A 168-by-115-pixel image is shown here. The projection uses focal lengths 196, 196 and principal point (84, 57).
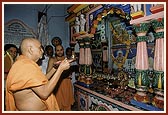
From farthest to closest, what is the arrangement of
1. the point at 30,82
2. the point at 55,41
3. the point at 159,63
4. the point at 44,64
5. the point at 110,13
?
1. the point at 55,41
2. the point at 44,64
3. the point at 110,13
4. the point at 159,63
5. the point at 30,82

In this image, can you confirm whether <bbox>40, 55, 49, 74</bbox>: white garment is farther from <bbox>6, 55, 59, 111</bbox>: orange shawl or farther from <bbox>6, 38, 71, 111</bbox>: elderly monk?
<bbox>6, 55, 59, 111</bbox>: orange shawl

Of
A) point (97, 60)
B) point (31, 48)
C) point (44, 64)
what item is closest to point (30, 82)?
point (31, 48)

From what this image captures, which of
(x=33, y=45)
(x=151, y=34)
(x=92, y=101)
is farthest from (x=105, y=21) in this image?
(x=33, y=45)

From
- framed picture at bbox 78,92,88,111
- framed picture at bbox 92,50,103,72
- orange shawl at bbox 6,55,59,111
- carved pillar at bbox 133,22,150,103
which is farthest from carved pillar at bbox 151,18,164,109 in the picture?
framed picture at bbox 92,50,103,72

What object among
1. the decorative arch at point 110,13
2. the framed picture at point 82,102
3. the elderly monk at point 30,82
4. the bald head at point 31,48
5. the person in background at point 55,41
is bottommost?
the framed picture at point 82,102

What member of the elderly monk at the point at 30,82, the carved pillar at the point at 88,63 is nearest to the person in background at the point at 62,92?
the carved pillar at the point at 88,63

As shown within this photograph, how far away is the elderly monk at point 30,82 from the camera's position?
6.81ft

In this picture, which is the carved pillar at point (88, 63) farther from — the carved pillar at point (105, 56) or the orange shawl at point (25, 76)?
the orange shawl at point (25, 76)

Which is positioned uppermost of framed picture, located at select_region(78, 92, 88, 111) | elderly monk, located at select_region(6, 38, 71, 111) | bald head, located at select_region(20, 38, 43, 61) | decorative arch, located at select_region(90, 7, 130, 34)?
decorative arch, located at select_region(90, 7, 130, 34)

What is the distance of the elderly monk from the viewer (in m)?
2.08

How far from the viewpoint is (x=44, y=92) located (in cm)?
207

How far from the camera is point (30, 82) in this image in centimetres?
208

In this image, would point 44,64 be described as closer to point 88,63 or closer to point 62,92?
point 62,92

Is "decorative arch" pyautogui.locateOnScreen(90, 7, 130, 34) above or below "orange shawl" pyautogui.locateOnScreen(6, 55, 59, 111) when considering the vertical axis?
above
